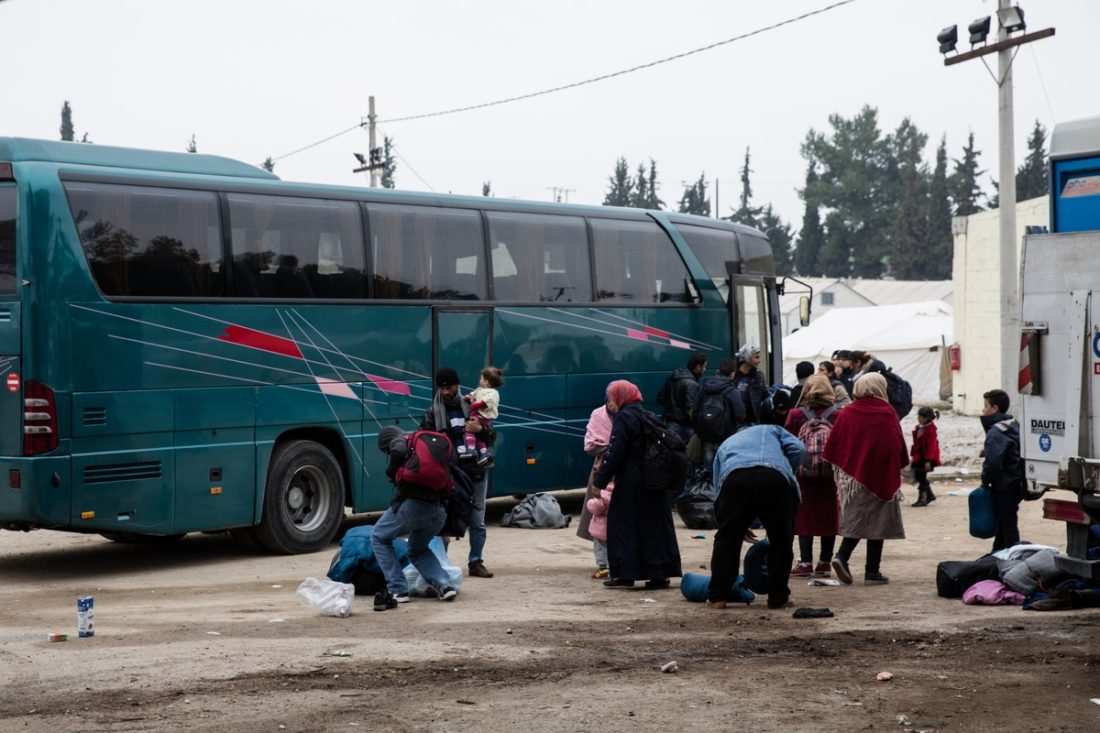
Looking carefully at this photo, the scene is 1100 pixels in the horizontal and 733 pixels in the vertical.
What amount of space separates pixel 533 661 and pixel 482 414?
15.5 ft

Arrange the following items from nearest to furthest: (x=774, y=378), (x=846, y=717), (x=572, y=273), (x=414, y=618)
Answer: (x=846, y=717) < (x=414, y=618) < (x=572, y=273) < (x=774, y=378)

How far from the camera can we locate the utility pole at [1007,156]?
22.6 meters

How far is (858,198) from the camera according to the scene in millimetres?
122938

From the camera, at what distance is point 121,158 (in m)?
13.9

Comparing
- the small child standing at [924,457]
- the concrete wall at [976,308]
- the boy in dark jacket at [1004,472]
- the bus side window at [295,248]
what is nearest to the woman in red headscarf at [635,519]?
the boy in dark jacket at [1004,472]

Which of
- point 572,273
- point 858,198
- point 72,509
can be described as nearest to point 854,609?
point 72,509

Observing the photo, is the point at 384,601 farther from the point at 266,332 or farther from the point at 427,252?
the point at 427,252

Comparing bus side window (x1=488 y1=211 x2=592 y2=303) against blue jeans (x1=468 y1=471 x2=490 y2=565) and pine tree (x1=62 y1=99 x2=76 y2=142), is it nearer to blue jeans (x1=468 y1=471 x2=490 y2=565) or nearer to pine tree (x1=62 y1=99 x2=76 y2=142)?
blue jeans (x1=468 y1=471 x2=490 y2=565)

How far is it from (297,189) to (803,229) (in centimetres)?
11218

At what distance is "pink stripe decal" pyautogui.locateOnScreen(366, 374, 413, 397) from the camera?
1578cm

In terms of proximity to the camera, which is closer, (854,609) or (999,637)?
(999,637)

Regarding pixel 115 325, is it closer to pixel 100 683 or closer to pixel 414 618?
pixel 414 618

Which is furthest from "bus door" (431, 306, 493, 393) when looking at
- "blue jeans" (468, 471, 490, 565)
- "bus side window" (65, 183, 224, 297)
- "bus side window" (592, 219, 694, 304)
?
"blue jeans" (468, 471, 490, 565)

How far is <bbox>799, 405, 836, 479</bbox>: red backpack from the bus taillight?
6.19 metres
